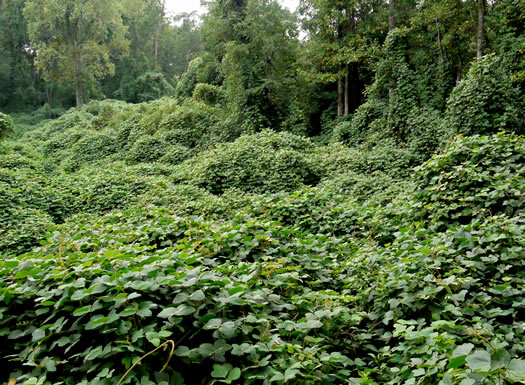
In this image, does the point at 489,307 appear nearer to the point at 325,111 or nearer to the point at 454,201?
the point at 454,201

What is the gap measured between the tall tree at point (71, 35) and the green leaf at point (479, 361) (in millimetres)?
34108

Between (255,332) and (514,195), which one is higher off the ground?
(514,195)

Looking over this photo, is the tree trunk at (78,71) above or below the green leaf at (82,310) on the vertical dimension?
above

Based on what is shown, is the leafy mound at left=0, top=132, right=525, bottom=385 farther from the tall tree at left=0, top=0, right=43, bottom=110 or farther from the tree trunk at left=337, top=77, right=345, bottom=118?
the tall tree at left=0, top=0, right=43, bottom=110

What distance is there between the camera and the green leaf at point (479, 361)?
4.69 ft

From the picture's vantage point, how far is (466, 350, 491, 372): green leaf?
1.43 metres

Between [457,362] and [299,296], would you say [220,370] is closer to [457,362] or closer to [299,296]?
[299,296]

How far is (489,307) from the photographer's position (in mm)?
2291

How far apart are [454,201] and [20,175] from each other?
9058 millimetres

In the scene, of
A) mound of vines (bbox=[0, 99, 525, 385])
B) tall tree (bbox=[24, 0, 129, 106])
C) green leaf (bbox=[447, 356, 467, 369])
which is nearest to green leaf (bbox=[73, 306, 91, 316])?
mound of vines (bbox=[0, 99, 525, 385])

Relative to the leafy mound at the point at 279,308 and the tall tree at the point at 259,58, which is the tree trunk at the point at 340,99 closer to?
the tall tree at the point at 259,58

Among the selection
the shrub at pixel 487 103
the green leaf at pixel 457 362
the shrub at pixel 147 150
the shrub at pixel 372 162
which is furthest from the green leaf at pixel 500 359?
the shrub at pixel 147 150

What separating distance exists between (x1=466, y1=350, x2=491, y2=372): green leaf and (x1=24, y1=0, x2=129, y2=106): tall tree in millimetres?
34108

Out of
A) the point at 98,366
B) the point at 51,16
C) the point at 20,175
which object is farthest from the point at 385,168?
the point at 51,16
